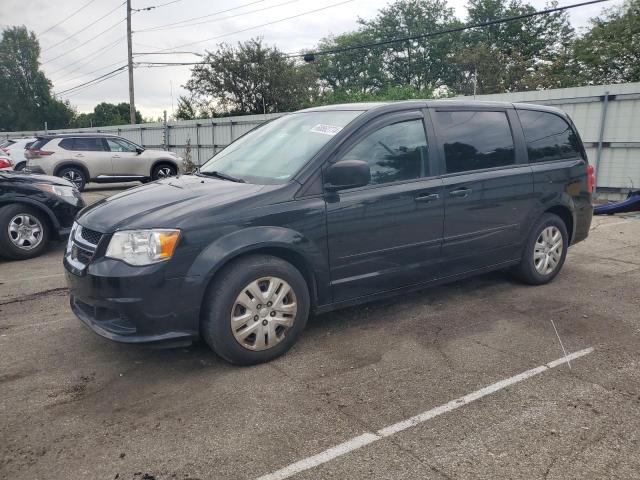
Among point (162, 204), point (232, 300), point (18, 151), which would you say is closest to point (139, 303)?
point (232, 300)

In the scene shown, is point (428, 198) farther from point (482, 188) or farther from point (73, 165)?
point (73, 165)

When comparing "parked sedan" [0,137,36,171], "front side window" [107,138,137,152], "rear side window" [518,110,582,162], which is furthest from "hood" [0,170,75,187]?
"parked sedan" [0,137,36,171]

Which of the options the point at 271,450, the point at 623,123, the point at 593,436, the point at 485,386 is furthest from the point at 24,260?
the point at 623,123

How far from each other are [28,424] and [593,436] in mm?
3066

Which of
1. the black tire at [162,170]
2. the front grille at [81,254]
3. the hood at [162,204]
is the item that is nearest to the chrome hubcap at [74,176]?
the black tire at [162,170]

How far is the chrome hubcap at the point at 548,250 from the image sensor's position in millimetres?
5383

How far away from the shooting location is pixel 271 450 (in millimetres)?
2732

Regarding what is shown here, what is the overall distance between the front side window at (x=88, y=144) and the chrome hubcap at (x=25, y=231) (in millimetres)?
8929

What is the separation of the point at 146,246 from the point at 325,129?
1.68 meters

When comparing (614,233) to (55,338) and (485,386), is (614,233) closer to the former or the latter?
(485,386)

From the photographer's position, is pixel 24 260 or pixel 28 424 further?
pixel 24 260

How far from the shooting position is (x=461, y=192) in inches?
179

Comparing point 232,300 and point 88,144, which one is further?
point 88,144

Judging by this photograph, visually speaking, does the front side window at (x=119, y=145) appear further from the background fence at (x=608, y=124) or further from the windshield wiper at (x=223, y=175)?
the windshield wiper at (x=223, y=175)
